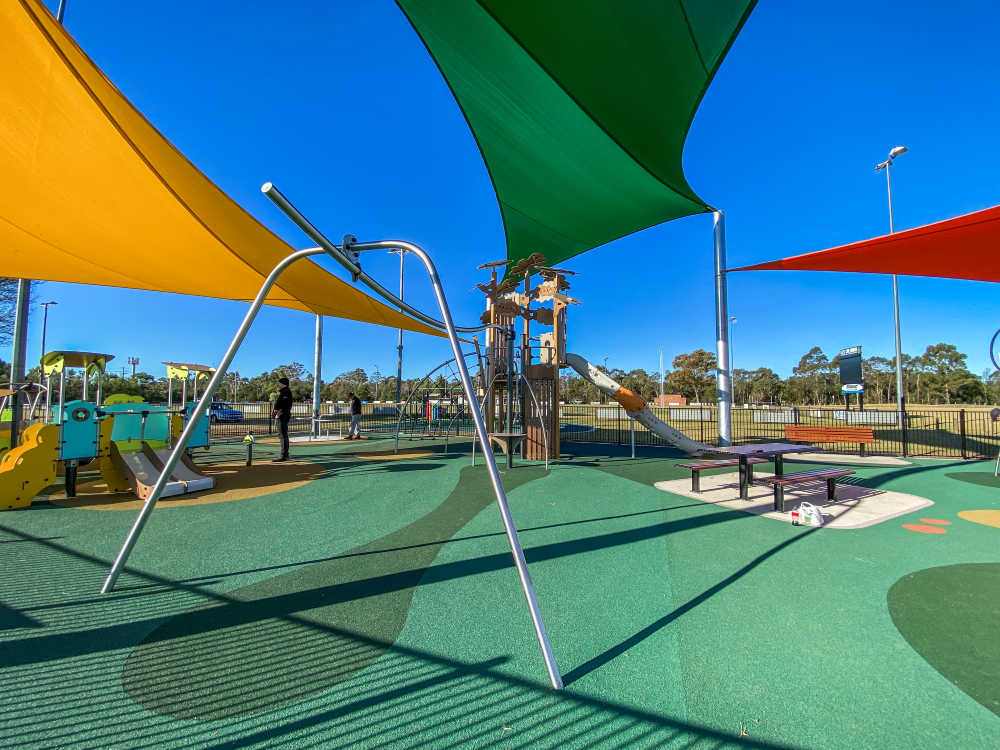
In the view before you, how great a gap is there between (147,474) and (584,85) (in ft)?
26.8

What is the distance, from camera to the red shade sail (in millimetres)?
3916

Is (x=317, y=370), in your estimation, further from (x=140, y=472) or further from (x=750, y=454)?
(x=750, y=454)

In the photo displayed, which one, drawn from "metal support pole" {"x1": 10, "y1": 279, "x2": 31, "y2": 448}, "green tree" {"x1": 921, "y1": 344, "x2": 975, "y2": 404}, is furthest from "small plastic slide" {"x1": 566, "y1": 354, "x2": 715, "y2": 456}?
"green tree" {"x1": 921, "y1": 344, "x2": 975, "y2": 404}

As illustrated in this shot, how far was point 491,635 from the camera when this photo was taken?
2768 millimetres

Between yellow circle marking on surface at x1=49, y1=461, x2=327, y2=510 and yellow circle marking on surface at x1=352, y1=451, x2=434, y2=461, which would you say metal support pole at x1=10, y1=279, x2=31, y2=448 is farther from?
yellow circle marking on surface at x1=352, y1=451, x2=434, y2=461

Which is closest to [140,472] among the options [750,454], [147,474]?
[147,474]

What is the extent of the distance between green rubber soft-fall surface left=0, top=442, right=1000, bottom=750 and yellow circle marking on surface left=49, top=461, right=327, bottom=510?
0.77 meters

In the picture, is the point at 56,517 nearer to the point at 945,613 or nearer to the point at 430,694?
the point at 430,694

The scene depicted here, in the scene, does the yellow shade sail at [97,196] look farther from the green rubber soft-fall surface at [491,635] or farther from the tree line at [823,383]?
the tree line at [823,383]

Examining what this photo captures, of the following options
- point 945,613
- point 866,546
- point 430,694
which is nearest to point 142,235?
point 430,694

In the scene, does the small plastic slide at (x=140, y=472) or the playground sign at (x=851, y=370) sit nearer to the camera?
the small plastic slide at (x=140, y=472)

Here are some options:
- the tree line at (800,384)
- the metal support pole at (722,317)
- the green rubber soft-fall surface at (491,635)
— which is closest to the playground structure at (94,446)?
the green rubber soft-fall surface at (491,635)

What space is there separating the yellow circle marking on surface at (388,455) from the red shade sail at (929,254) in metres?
8.60

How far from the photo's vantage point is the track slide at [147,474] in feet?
21.2
